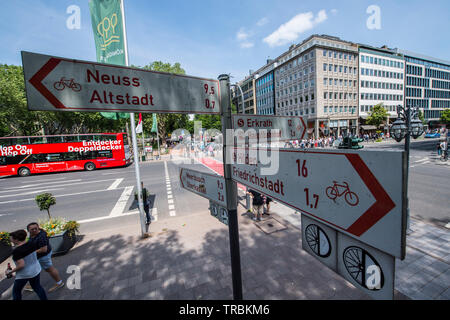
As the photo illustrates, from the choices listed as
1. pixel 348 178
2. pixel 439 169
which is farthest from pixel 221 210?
pixel 439 169

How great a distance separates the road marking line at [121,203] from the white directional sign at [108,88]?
8.49 meters

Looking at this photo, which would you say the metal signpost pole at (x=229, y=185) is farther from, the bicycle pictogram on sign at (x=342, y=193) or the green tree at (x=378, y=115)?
the green tree at (x=378, y=115)

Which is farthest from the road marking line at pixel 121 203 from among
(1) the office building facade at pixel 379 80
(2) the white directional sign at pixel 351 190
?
(1) the office building facade at pixel 379 80

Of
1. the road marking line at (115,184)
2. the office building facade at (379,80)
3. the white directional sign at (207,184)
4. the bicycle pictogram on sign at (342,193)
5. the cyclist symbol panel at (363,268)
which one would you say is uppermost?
the office building facade at (379,80)

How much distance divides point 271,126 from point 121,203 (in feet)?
32.1

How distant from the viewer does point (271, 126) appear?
2381 mm

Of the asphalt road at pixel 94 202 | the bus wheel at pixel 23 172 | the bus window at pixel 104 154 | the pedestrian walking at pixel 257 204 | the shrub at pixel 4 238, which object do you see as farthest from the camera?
the bus window at pixel 104 154

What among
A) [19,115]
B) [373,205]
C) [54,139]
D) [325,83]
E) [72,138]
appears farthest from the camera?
[325,83]

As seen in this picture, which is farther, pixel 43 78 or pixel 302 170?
pixel 302 170

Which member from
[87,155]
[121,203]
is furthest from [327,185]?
[87,155]

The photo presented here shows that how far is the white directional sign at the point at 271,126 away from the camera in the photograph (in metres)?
2.22

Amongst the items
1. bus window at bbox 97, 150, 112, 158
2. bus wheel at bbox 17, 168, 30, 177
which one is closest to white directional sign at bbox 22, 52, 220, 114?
bus window at bbox 97, 150, 112, 158

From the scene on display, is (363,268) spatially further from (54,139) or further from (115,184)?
(54,139)
